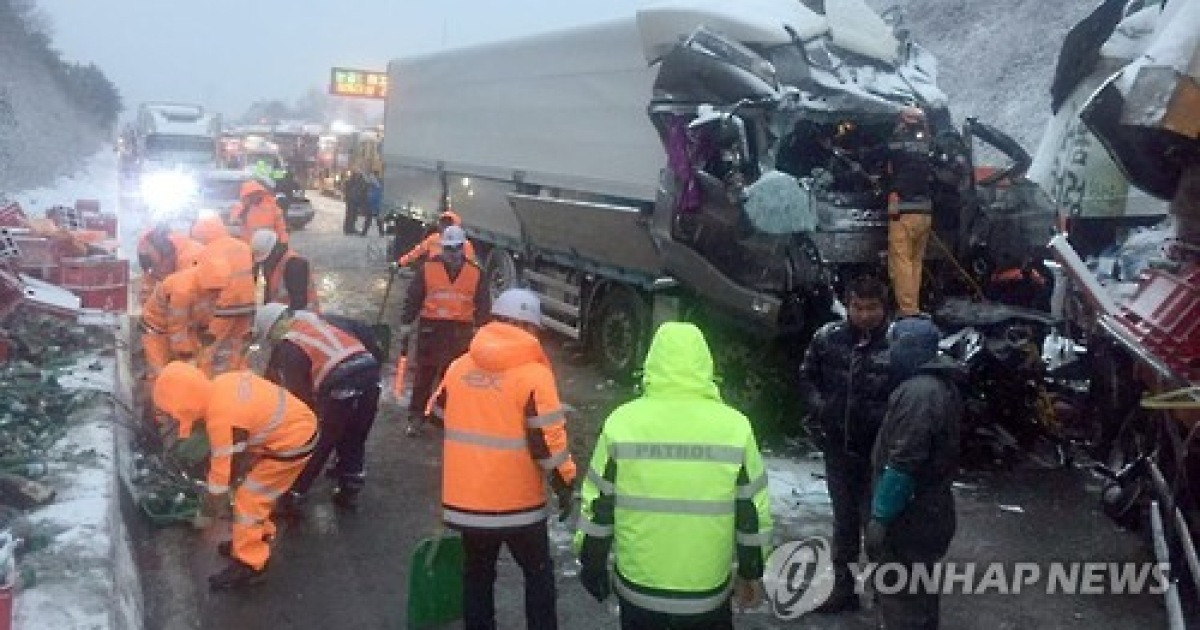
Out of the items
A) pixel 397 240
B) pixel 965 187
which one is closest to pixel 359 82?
pixel 397 240

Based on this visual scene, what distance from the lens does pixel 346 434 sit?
612 cm

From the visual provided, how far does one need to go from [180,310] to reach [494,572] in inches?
171

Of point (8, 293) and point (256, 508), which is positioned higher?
point (8, 293)

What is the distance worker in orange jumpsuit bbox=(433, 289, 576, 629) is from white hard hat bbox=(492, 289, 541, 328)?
23 centimetres

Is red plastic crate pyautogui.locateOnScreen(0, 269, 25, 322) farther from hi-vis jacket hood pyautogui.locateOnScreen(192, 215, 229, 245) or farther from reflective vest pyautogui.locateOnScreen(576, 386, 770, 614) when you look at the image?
reflective vest pyautogui.locateOnScreen(576, 386, 770, 614)

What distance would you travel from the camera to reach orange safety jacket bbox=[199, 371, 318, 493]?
4.93 meters

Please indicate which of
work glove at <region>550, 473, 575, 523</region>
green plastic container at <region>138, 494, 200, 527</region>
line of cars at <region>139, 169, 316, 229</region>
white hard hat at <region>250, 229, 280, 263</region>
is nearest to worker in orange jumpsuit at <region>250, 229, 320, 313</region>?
white hard hat at <region>250, 229, 280, 263</region>

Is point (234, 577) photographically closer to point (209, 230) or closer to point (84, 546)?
point (84, 546)

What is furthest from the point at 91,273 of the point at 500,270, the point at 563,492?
the point at 563,492

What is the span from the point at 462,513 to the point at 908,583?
1.81 m

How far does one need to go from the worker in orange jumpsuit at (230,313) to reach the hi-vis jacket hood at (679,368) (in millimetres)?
5194

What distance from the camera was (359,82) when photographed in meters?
46.4

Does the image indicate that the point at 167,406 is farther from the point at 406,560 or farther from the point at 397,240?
the point at 397,240

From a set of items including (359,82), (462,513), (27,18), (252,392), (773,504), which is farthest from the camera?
(27,18)
